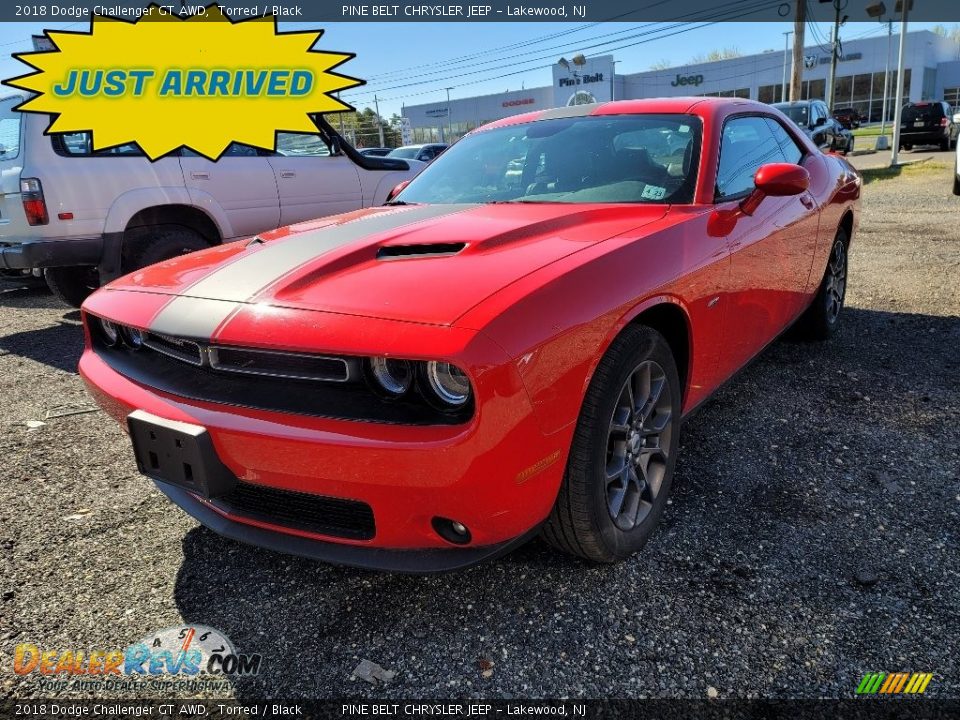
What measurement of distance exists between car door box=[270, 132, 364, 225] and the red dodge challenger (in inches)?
158

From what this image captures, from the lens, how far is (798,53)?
1964cm

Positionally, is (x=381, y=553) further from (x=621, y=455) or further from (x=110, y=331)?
(x=110, y=331)

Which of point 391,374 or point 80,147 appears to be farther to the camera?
point 80,147

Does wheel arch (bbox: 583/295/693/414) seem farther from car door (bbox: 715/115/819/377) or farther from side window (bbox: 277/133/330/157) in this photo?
side window (bbox: 277/133/330/157)

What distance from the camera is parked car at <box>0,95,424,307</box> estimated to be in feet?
16.5

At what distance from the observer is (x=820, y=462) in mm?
2865

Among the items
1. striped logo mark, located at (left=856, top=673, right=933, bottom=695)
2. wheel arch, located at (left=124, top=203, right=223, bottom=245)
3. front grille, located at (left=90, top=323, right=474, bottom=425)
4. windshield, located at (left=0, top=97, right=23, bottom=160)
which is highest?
windshield, located at (left=0, top=97, right=23, bottom=160)

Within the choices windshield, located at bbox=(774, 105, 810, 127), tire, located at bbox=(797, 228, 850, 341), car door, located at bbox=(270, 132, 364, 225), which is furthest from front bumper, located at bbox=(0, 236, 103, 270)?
windshield, located at bbox=(774, 105, 810, 127)

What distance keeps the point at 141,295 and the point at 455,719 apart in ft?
5.19

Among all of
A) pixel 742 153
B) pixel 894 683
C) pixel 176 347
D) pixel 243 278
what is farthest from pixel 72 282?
pixel 894 683

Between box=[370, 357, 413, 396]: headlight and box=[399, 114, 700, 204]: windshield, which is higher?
box=[399, 114, 700, 204]: windshield

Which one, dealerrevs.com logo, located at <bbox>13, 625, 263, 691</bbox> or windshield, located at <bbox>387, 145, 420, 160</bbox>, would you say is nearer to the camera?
dealerrevs.com logo, located at <bbox>13, 625, 263, 691</bbox>

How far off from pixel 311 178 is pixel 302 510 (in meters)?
5.37

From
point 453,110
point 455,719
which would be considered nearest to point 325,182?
point 455,719
